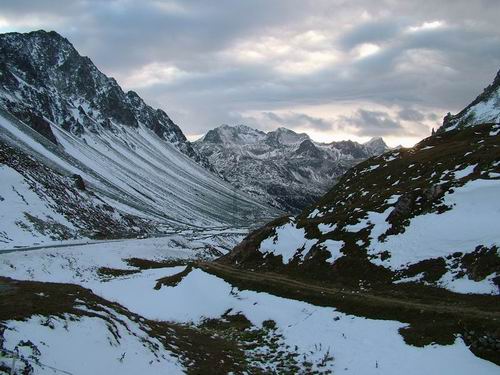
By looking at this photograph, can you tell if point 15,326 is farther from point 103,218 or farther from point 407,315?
point 103,218

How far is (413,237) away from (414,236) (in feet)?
0.49

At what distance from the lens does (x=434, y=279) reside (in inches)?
1344

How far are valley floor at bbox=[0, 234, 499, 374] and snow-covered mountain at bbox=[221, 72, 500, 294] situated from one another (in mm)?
5272

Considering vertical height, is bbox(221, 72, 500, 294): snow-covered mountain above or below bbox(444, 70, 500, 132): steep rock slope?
below

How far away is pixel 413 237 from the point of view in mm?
41250

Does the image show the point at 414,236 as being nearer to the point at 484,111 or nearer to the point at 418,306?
the point at 418,306

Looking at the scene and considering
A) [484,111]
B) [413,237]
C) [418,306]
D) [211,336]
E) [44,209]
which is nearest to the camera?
[418,306]

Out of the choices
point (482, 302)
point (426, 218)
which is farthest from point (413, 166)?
point (482, 302)

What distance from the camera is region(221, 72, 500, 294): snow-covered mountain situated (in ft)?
114

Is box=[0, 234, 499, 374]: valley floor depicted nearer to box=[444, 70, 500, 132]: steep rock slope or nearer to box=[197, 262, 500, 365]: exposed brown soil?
box=[197, 262, 500, 365]: exposed brown soil

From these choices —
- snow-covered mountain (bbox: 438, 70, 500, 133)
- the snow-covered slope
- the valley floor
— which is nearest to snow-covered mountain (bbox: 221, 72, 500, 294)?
the snow-covered slope

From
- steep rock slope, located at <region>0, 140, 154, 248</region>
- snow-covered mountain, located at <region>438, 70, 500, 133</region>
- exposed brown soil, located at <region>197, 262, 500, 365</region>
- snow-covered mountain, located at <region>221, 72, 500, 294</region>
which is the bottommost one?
steep rock slope, located at <region>0, 140, 154, 248</region>

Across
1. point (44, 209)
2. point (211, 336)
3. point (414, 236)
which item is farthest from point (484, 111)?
point (211, 336)

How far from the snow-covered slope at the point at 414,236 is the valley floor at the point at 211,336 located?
5383 mm
